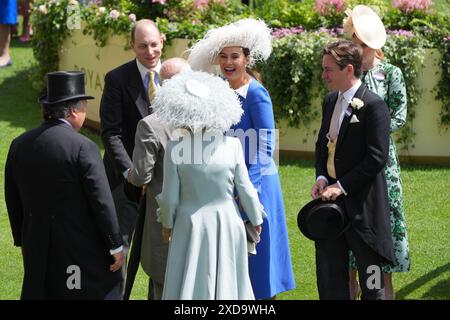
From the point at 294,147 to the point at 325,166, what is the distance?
430 cm

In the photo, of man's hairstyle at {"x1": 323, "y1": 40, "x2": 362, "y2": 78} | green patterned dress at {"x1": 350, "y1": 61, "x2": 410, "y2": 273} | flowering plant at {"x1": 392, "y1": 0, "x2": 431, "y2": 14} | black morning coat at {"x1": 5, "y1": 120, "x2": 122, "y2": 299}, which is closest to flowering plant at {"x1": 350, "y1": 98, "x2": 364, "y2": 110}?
man's hairstyle at {"x1": 323, "y1": 40, "x2": 362, "y2": 78}

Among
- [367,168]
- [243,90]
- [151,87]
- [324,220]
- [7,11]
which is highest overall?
[243,90]

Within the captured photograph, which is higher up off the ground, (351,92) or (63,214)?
(351,92)

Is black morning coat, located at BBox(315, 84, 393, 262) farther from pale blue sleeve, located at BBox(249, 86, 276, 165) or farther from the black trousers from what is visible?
pale blue sleeve, located at BBox(249, 86, 276, 165)

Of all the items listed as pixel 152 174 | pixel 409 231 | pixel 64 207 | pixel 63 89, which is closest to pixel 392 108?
pixel 152 174

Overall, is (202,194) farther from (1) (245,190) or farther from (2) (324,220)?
(2) (324,220)

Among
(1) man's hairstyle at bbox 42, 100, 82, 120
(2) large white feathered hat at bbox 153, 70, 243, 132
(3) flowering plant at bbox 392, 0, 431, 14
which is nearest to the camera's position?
(2) large white feathered hat at bbox 153, 70, 243, 132

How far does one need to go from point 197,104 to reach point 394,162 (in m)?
1.82

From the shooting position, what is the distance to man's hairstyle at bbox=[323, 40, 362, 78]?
609 cm

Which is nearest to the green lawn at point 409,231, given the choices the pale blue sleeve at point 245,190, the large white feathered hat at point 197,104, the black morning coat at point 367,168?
the black morning coat at point 367,168

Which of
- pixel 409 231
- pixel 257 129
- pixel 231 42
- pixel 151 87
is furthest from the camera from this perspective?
pixel 409 231

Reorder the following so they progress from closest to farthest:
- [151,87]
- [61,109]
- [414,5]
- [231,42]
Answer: [61,109] < [231,42] < [151,87] < [414,5]

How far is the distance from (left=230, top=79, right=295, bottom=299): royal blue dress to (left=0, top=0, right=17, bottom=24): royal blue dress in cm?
786

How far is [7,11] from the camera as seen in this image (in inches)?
539
